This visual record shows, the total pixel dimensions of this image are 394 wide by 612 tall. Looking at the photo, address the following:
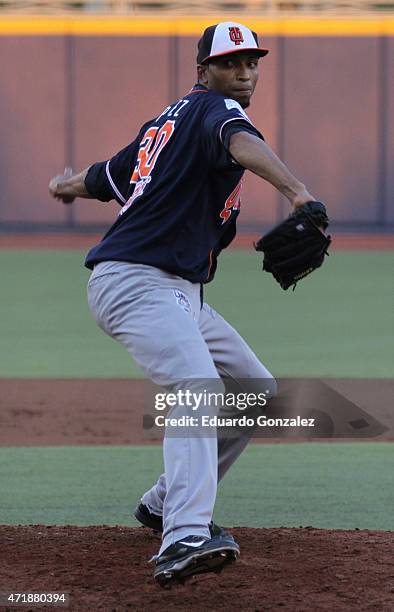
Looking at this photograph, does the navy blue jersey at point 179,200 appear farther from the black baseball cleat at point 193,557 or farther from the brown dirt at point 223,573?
the brown dirt at point 223,573

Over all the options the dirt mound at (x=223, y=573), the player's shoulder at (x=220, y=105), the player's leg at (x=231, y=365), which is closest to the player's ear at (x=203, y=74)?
the player's shoulder at (x=220, y=105)

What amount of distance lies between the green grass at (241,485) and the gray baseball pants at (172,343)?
54.8 inches

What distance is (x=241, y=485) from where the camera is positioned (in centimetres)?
605

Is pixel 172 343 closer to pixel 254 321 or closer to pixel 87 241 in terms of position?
pixel 254 321

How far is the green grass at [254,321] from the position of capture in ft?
31.0

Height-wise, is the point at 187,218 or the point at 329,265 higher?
the point at 187,218

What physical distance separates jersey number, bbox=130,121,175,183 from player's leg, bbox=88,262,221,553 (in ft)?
1.10

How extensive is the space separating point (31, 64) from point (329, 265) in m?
10.0

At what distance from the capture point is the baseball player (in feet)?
12.4

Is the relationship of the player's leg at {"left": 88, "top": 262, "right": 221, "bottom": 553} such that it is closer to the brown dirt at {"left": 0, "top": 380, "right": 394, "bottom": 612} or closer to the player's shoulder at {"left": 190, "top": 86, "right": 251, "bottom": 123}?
the brown dirt at {"left": 0, "top": 380, "right": 394, "bottom": 612}

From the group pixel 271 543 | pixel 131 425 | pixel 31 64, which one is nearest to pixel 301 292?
pixel 131 425

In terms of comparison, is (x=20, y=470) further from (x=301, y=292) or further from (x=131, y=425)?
(x=301, y=292)

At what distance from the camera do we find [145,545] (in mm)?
4605

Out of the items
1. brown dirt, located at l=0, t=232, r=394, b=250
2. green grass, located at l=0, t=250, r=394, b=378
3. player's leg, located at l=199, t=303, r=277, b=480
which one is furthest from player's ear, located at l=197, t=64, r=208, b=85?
brown dirt, located at l=0, t=232, r=394, b=250
